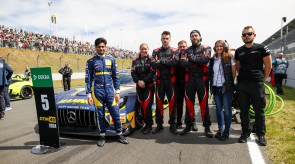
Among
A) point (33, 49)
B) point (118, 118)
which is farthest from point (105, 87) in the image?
point (33, 49)

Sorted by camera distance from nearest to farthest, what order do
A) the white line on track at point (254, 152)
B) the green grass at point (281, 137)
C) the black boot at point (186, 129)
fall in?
the white line on track at point (254, 152) → the green grass at point (281, 137) → the black boot at point (186, 129)

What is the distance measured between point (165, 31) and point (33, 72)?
2501 mm

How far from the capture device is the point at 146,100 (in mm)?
4074

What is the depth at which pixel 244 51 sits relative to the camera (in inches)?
134

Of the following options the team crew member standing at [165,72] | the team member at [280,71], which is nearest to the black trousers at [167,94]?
the team crew member standing at [165,72]

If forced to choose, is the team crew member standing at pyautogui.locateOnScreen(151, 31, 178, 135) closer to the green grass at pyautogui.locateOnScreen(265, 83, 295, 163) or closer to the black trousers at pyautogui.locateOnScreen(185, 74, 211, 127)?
the black trousers at pyautogui.locateOnScreen(185, 74, 211, 127)

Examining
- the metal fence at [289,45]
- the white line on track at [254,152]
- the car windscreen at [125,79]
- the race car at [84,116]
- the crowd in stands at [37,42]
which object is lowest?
the white line on track at [254,152]

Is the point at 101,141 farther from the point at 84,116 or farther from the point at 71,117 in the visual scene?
the point at 71,117

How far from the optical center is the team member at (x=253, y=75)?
3.30 metres

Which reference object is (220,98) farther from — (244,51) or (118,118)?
(118,118)

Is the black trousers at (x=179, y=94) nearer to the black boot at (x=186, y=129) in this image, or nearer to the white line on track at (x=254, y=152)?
the black boot at (x=186, y=129)

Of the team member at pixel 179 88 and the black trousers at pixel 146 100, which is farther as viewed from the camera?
the team member at pixel 179 88

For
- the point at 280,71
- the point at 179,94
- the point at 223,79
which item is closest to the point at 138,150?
the point at 179,94

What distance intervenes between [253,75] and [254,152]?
1215 millimetres
